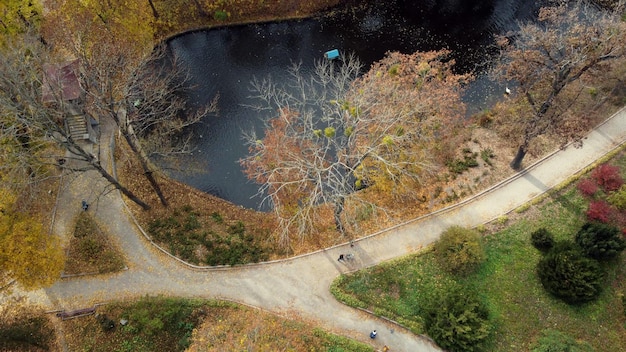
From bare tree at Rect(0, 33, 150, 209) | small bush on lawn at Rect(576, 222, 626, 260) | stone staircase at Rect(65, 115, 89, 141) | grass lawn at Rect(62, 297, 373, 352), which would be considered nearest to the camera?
bare tree at Rect(0, 33, 150, 209)

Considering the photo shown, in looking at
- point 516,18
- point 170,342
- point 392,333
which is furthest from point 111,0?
point 516,18

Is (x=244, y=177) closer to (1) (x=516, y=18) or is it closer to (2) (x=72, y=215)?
(2) (x=72, y=215)

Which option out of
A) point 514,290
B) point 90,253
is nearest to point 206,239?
point 90,253

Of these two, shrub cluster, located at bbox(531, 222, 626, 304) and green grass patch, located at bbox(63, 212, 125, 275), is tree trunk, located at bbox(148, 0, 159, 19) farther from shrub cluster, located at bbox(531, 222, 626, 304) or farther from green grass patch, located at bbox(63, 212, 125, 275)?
shrub cluster, located at bbox(531, 222, 626, 304)

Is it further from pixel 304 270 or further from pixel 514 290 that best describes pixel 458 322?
pixel 304 270

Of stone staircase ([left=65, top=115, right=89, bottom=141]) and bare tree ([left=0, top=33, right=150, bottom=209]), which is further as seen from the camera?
stone staircase ([left=65, top=115, right=89, bottom=141])

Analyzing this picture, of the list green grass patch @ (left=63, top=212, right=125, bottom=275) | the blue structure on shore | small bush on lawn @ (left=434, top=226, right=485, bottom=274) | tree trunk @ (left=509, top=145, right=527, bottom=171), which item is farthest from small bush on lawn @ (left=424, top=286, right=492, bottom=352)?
the blue structure on shore

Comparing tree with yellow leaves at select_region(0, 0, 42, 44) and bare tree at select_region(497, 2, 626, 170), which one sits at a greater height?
tree with yellow leaves at select_region(0, 0, 42, 44)
